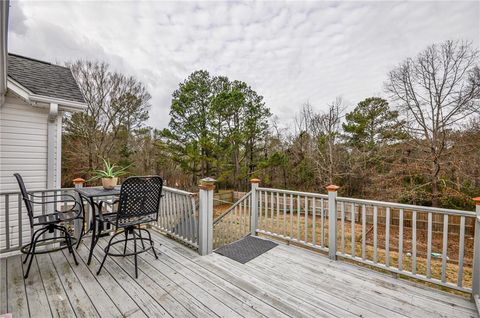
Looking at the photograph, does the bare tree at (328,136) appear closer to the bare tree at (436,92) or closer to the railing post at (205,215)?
the bare tree at (436,92)

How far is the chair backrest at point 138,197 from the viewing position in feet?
7.89

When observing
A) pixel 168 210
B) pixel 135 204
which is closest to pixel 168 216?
pixel 168 210

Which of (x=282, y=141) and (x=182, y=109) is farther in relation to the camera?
(x=282, y=141)

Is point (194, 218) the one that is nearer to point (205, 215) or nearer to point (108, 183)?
point (205, 215)

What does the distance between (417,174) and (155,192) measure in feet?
32.2

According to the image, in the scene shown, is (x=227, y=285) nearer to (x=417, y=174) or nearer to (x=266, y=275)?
(x=266, y=275)

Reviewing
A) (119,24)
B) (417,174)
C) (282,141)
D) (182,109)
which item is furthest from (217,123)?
(417,174)

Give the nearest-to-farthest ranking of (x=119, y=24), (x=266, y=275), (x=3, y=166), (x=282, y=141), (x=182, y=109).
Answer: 1. (x=266, y=275)
2. (x=3, y=166)
3. (x=119, y=24)
4. (x=182, y=109)
5. (x=282, y=141)

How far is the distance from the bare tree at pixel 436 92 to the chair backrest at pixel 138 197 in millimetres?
9766

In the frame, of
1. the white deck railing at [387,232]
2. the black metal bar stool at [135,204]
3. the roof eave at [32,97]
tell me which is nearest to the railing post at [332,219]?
the white deck railing at [387,232]

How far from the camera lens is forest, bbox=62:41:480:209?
7867 mm

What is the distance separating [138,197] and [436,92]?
35.1 feet

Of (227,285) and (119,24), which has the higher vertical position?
(119,24)

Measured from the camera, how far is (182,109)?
13.4 m
